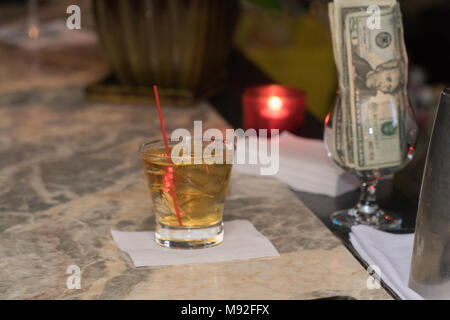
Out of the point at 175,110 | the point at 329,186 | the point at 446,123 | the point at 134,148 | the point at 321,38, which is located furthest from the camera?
the point at 321,38

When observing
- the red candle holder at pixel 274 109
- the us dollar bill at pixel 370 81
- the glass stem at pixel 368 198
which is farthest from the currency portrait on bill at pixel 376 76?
the red candle holder at pixel 274 109

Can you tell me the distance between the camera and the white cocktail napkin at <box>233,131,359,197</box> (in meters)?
0.92

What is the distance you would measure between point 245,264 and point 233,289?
57mm

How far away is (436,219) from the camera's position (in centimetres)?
59

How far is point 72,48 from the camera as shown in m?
2.07

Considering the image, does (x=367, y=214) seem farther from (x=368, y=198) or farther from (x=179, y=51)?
(x=179, y=51)

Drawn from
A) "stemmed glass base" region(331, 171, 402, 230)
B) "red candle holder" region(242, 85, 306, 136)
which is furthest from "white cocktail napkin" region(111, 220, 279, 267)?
"red candle holder" region(242, 85, 306, 136)

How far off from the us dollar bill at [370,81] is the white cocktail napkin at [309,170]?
0.11 metres

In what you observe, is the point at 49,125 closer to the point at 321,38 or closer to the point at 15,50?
the point at 15,50

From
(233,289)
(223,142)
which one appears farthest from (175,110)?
(233,289)

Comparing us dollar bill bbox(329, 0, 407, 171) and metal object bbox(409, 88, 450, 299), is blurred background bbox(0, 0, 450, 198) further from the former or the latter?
metal object bbox(409, 88, 450, 299)

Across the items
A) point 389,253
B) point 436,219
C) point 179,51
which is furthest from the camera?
point 179,51

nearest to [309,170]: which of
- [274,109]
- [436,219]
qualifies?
[274,109]

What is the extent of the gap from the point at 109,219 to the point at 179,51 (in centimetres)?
62
